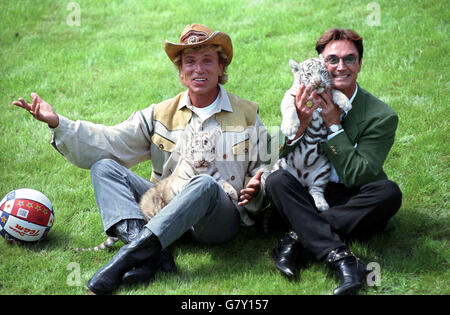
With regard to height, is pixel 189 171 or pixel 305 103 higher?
pixel 305 103

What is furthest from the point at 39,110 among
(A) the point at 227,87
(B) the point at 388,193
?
(A) the point at 227,87

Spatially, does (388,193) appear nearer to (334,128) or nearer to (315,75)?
(334,128)

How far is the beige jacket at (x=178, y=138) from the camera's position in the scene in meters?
4.55

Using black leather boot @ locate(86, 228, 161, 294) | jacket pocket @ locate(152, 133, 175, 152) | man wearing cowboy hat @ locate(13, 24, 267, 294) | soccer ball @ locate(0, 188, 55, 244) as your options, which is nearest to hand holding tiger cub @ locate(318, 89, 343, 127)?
man wearing cowboy hat @ locate(13, 24, 267, 294)

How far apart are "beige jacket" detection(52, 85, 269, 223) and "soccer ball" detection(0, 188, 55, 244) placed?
0.55 m

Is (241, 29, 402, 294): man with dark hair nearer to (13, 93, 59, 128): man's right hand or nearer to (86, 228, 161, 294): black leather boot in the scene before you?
(86, 228, 161, 294): black leather boot

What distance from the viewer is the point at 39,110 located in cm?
421

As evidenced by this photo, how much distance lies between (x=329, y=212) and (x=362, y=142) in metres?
0.65

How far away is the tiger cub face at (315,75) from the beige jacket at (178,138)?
705 millimetres

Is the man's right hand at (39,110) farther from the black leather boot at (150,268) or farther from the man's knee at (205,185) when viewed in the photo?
the black leather boot at (150,268)

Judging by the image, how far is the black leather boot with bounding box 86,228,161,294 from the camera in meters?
3.95

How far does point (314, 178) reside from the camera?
4.42 metres

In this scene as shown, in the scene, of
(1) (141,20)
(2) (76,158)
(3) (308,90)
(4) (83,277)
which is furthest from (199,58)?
(1) (141,20)

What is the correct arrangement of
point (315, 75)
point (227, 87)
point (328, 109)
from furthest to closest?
point (227, 87)
point (328, 109)
point (315, 75)
